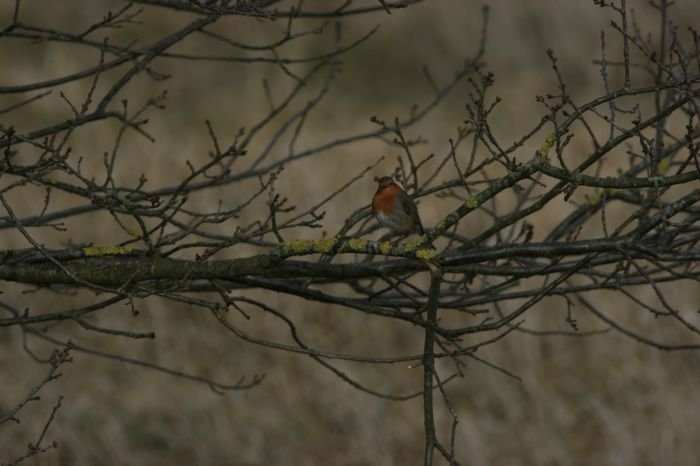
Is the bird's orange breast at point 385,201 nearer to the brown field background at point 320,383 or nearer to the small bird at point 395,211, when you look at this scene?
the small bird at point 395,211

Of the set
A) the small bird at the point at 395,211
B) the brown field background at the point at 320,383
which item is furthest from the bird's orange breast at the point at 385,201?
the brown field background at the point at 320,383

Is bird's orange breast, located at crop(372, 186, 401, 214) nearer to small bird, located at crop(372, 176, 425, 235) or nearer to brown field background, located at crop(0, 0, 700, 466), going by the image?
small bird, located at crop(372, 176, 425, 235)

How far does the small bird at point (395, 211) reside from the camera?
13.2 feet

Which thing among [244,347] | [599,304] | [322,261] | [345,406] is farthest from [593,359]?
[322,261]

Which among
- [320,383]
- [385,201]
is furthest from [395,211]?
[320,383]

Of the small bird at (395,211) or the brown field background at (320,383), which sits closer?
the small bird at (395,211)

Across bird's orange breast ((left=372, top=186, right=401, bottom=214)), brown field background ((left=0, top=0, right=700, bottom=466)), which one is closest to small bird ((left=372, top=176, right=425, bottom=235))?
bird's orange breast ((left=372, top=186, right=401, bottom=214))

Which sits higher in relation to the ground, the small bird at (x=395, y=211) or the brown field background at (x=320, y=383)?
the brown field background at (x=320, y=383)

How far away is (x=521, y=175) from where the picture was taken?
111 inches

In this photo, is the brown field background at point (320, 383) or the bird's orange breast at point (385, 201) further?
the brown field background at point (320, 383)

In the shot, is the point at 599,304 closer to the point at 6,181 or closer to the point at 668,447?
the point at 668,447

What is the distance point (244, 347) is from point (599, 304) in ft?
10.2

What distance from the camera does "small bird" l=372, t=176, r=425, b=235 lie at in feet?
13.2

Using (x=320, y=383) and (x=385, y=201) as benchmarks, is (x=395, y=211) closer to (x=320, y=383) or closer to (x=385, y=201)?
(x=385, y=201)
